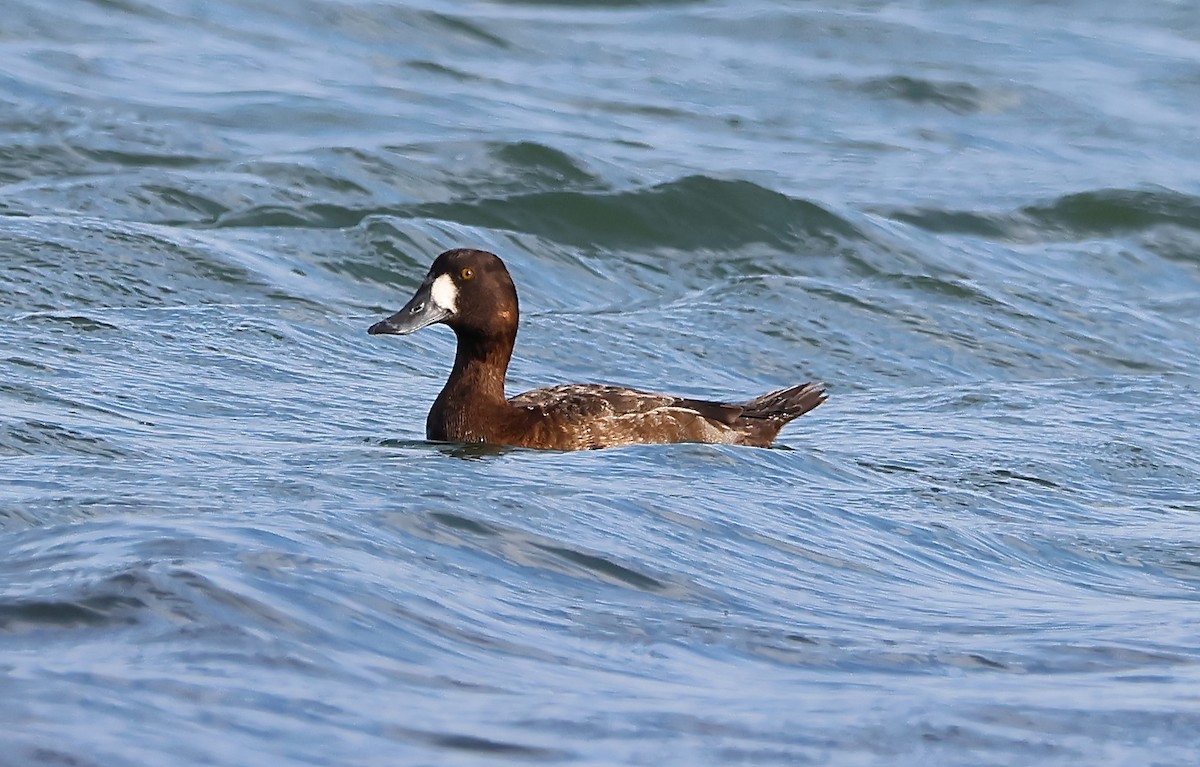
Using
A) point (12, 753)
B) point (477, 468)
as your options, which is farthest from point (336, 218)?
point (12, 753)

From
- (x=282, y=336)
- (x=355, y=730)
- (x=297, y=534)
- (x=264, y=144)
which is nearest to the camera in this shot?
(x=355, y=730)

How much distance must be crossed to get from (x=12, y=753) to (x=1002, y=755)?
1.98 metres

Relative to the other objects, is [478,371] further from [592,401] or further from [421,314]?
[592,401]

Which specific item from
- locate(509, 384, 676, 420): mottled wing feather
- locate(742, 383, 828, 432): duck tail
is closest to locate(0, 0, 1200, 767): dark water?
locate(742, 383, 828, 432): duck tail

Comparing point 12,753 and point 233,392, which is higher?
point 12,753

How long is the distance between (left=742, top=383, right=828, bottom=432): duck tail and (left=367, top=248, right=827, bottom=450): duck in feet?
0.09

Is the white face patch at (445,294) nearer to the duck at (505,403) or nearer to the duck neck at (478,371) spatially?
the duck at (505,403)

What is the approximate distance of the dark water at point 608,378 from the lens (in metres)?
4.39

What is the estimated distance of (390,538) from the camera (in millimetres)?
5648

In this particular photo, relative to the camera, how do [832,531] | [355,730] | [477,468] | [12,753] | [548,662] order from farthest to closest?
[477,468]
[832,531]
[548,662]
[355,730]
[12,753]

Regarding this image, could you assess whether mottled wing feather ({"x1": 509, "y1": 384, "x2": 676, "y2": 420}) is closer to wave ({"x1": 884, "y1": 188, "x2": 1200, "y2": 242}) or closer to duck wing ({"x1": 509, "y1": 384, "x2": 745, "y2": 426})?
duck wing ({"x1": 509, "y1": 384, "x2": 745, "y2": 426})

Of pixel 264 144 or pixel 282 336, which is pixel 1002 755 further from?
pixel 264 144

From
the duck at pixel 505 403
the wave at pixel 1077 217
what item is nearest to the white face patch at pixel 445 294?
the duck at pixel 505 403

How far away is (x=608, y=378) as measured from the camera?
36.1 feet
